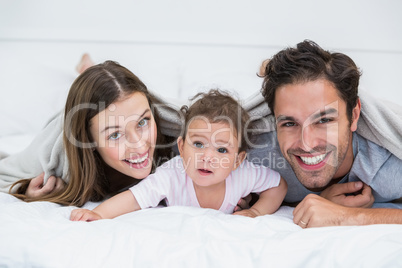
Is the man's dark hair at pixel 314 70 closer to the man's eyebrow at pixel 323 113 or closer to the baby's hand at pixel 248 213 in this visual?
the man's eyebrow at pixel 323 113

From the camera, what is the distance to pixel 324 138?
1.22 m

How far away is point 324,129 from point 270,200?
317 millimetres

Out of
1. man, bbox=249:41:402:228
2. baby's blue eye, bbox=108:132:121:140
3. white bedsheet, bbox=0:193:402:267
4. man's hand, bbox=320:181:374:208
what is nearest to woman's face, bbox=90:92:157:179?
baby's blue eye, bbox=108:132:121:140

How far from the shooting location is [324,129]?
1.22 meters

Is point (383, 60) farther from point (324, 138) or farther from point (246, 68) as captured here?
point (324, 138)

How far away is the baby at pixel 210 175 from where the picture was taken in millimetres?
1248

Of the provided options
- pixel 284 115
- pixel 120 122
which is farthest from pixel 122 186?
pixel 284 115

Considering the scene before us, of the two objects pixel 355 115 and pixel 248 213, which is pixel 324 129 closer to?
pixel 355 115

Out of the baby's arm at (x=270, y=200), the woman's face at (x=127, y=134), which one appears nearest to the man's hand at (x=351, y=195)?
the baby's arm at (x=270, y=200)

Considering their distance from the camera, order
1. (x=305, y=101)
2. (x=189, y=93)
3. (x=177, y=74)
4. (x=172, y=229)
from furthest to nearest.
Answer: (x=177, y=74), (x=189, y=93), (x=305, y=101), (x=172, y=229)

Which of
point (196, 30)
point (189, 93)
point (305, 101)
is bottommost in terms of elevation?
point (189, 93)

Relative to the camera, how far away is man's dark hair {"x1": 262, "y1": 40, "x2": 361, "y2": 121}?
1223mm

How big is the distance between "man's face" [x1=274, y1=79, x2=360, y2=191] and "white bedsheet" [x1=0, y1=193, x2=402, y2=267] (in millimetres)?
318

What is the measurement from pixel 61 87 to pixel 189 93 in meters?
0.78
